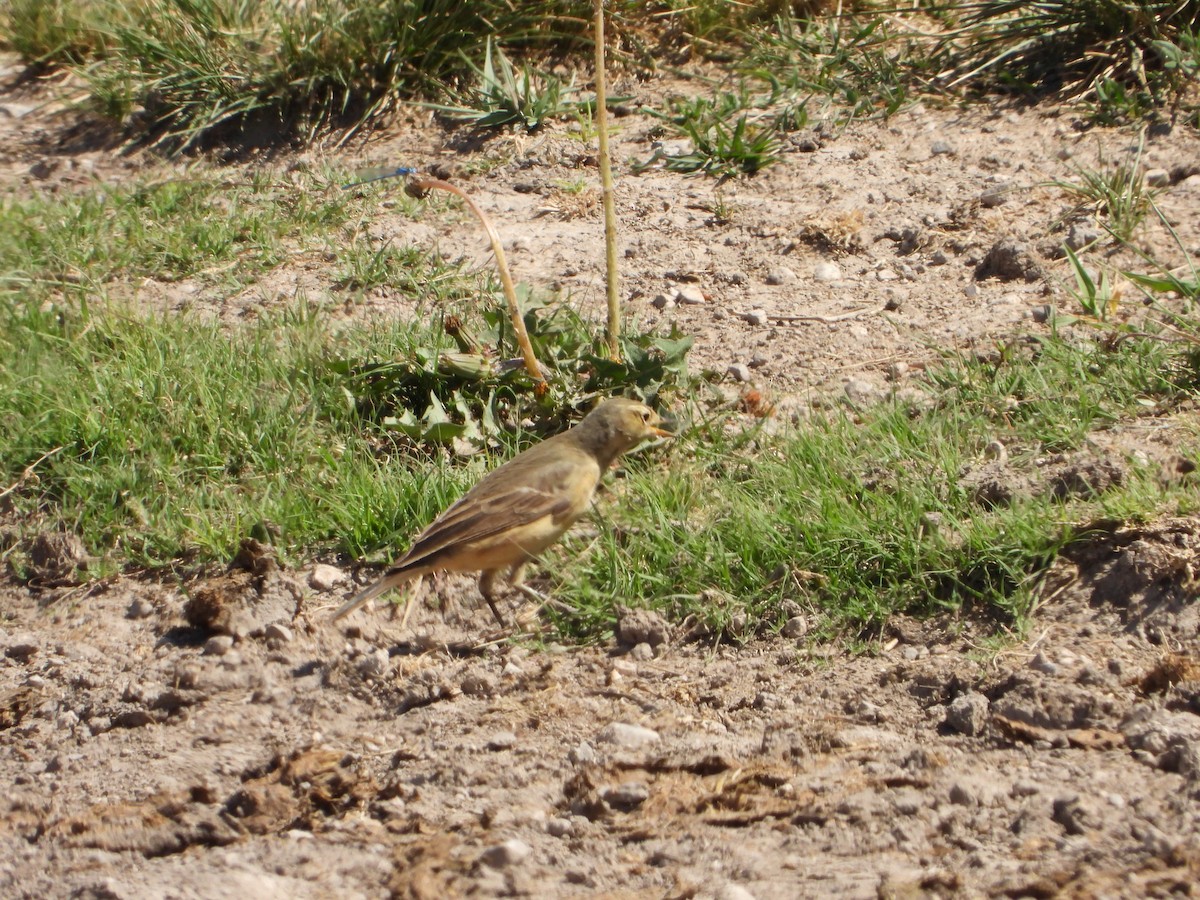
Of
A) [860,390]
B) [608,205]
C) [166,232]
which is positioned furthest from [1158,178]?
[166,232]

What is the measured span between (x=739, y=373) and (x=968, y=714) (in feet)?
8.67

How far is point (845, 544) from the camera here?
514cm

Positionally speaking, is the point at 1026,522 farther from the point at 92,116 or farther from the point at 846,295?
the point at 92,116

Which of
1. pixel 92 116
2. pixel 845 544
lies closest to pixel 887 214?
pixel 845 544

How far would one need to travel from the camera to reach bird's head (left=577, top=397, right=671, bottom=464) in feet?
18.8

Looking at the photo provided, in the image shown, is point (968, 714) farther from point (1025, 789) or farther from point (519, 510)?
point (519, 510)

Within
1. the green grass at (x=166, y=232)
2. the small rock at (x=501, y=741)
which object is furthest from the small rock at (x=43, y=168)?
the small rock at (x=501, y=741)

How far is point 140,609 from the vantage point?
5.55 meters

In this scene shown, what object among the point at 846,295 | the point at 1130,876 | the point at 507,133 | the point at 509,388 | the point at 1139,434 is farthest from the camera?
the point at 507,133

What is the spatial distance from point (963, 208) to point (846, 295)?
0.89 metres

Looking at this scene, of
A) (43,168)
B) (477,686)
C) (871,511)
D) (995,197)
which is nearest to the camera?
(477,686)

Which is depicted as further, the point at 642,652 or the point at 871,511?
the point at 871,511

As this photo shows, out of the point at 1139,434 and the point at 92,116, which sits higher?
the point at 92,116

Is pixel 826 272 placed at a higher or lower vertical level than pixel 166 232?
lower
